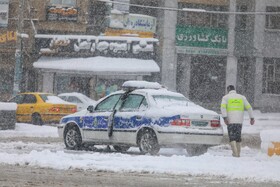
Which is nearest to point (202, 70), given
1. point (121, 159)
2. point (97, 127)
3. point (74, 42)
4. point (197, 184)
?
point (74, 42)

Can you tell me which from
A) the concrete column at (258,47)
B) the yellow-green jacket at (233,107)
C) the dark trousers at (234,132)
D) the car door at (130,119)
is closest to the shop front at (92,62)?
the concrete column at (258,47)

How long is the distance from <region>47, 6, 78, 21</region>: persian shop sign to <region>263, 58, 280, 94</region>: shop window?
12868mm

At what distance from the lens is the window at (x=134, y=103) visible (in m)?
17.1

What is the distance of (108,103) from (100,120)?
56 centimetres

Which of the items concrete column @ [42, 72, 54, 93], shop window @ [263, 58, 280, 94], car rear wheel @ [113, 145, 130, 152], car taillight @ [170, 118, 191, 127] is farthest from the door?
car taillight @ [170, 118, 191, 127]

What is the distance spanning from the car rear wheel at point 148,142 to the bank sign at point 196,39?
28708 mm

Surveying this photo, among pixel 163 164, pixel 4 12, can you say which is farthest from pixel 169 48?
pixel 163 164

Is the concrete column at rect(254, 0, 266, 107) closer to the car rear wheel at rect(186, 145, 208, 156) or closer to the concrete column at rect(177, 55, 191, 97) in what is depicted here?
the concrete column at rect(177, 55, 191, 97)

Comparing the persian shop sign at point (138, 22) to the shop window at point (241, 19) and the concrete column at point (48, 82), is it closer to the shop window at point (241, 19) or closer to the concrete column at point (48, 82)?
the concrete column at point (48, 82)

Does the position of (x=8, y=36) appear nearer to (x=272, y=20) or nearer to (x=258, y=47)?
(x=258, y=47)

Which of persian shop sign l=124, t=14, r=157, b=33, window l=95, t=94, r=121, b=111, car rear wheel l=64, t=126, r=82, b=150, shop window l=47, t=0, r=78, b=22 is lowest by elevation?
car rear wheel l=64, t=126, r=82, b=150

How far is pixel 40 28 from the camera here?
43.2m

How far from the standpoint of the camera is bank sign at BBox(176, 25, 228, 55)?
44.9 m

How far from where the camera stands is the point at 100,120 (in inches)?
692
